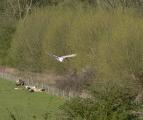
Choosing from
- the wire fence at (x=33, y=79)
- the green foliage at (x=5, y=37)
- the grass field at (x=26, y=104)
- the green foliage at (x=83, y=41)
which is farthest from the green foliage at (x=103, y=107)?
the green foliage at (x=5, y=37)

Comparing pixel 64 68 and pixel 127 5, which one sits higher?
pixel 127 5

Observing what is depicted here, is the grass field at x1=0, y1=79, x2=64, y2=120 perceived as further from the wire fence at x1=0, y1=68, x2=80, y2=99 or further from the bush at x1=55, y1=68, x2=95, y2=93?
the bush at x1=55, y1=68, x2=95, y2=93

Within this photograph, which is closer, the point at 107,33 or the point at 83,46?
the point at 107,33

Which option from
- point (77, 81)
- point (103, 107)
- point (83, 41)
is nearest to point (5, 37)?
point (83, 41)

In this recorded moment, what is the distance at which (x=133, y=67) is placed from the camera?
41.3m

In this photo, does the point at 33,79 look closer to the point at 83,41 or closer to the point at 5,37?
the point at 83,41

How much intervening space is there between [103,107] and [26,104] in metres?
23.0

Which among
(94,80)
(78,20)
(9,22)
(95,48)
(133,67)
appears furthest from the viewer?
(9,22)

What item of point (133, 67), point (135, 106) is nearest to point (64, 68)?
point (133, 67)

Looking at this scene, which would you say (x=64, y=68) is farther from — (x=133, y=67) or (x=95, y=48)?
(x=133, y=67)

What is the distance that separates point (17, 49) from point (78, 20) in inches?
424

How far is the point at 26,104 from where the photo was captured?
1567 inches

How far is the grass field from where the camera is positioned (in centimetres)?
3459

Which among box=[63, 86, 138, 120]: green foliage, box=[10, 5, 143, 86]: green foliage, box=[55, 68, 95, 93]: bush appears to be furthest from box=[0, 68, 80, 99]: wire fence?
box=[63, 86, 138, 120]: green foliage
